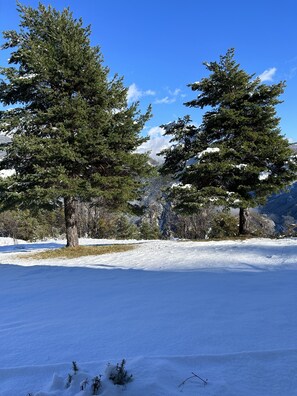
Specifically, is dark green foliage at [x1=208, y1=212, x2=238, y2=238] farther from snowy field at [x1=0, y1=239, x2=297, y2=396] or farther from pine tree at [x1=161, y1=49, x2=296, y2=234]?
snowy field at [x1=0, y1=239, x2=297, y2=396]

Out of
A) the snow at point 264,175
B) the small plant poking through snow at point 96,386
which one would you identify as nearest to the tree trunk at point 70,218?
the snow at point 264,175

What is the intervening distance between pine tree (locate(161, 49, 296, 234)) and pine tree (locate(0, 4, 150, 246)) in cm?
293

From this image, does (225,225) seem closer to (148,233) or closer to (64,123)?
(148,233)

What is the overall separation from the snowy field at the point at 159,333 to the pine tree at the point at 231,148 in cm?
828

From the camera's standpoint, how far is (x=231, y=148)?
52.5 ft

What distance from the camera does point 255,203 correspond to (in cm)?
1608

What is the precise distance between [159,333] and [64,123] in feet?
38.1

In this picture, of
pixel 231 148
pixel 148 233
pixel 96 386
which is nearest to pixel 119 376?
pixel 96 386

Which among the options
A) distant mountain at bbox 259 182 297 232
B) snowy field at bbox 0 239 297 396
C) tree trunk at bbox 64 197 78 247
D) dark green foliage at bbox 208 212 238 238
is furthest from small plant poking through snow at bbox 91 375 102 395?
distant mountain at bbox 259 182 297 232

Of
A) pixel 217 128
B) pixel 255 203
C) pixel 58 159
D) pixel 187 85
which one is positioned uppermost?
pixel 187 85

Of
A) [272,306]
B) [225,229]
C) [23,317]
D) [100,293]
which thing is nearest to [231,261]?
[100,293]

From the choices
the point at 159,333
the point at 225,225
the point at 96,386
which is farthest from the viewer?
the point at 225,225

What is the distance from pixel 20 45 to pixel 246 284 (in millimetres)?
13960

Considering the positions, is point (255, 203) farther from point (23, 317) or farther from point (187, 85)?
point (23, 317)
